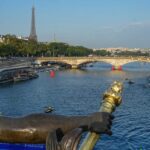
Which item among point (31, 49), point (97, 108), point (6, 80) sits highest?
point (31, 49)

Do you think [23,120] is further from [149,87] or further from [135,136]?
[149,87]

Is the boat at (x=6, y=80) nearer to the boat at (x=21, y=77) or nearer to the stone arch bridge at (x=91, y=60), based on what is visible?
the boat at (x=21, y=77)

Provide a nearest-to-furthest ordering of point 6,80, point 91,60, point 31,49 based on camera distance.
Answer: point 6,80 < point 91,60 < point 31,49

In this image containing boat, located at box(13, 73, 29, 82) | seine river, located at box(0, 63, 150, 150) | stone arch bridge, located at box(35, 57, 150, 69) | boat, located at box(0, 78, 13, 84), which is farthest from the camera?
stone arch bridge, located at box(35, 57, 150, 69)

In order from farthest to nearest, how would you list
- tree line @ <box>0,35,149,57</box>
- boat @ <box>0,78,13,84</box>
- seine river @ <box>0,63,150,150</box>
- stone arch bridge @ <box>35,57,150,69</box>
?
stone arch bridge @ <box>35,57,150,69</box> → tree line @ <box>0,35,149,57</box> → boat @ <box>0,78,13,84</box> → seine river @ <box>0,63,150,150</box>

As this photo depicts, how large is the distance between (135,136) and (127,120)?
3.56 m

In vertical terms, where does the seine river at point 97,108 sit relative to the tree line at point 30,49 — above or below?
below

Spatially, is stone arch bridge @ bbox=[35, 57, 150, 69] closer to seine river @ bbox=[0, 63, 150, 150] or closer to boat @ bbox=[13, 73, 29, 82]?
boat @ bbox=[13, 73, 29, 82]

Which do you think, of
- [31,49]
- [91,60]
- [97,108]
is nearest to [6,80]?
[97,108]

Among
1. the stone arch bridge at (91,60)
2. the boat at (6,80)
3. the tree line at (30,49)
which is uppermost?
the tree line at (30,49)

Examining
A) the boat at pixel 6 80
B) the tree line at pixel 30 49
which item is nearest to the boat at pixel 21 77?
the boat at pixel 6 80

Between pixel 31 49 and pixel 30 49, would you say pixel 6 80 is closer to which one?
pixel 30 49

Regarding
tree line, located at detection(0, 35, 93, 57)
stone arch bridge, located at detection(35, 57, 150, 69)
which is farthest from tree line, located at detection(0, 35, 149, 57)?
stone arch bridge, located at detection(35, 57, 150, 69)

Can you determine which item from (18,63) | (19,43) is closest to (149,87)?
(18,63)
